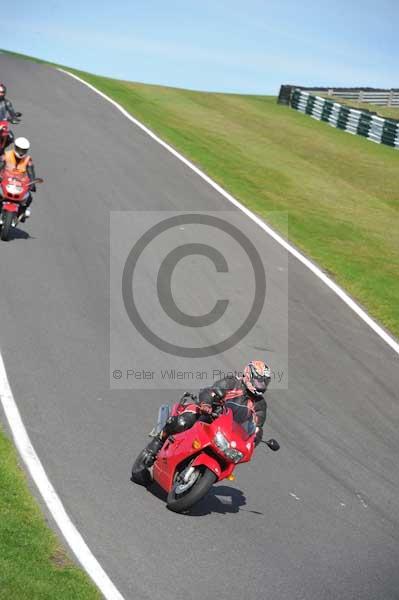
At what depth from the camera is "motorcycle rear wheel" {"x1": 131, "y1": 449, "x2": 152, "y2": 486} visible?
9.70 m

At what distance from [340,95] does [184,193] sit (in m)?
29.4

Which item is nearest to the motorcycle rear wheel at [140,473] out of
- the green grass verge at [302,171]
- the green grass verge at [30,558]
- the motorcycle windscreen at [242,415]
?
the motorcycle windscreen at [242,415]

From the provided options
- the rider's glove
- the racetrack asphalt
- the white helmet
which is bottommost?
the racetrack asphalt

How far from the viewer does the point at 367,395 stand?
14.0 meters

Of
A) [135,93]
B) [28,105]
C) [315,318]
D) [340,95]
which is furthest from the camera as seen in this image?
[340,95]

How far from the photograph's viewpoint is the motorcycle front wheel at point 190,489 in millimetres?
8938

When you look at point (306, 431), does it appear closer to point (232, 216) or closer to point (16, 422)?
point (16, 422)

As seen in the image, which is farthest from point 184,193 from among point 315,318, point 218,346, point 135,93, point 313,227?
point 135,93

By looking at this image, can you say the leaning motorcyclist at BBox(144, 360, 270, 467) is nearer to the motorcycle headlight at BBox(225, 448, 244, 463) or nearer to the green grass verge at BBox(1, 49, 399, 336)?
the motorcycle headlight at BBox(225, 448, 244, 463)

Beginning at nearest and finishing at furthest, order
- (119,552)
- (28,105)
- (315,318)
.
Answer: (119,552), (315,318), (28,105)

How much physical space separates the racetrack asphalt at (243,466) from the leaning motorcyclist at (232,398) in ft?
1.90
